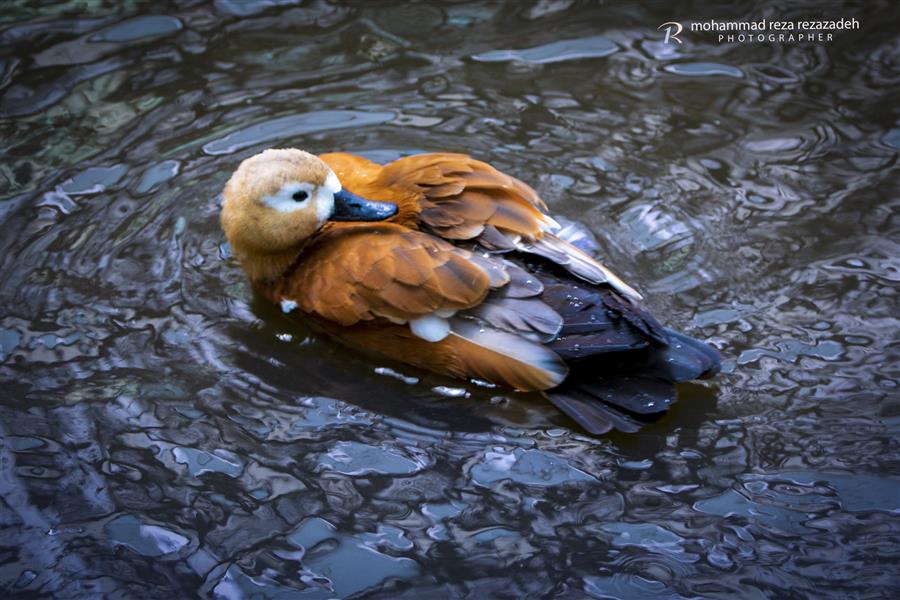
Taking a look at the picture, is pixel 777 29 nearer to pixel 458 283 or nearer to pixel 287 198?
pixel 458 283

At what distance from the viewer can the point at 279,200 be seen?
12.9 ft

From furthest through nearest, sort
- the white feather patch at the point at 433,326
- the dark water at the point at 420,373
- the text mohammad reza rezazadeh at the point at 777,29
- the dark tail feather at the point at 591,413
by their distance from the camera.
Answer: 1. the text mohammad reza rezazadeh at the point at 777,29
2. the white feather patch at the point at 433,326
3. the dark tail feather at the point at 591,413
4. the dark water at the point at 420,373

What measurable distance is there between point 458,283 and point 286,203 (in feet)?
2.70

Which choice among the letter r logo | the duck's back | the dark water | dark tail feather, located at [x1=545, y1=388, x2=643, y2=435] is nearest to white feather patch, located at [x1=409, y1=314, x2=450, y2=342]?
the duck's back

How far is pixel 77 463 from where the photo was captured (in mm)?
3543

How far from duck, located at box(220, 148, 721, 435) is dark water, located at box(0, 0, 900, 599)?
0.16 m

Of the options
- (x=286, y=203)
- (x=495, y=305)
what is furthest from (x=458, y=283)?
(x=286, y=203)

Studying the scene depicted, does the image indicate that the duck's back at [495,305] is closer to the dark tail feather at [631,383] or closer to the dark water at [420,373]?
the dark tail feather at [631,383]

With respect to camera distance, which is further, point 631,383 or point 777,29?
point 777,29

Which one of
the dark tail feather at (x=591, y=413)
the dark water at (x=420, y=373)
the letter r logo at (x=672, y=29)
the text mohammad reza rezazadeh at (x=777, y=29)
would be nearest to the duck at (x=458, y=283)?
the dark tail feather at (x=591, y=413)

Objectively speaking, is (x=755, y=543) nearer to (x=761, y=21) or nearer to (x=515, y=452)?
(x=515, y=452)

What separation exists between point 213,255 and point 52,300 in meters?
0.73

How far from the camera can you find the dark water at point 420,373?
10.7 ft

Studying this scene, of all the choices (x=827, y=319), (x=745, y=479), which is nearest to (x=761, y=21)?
(x=827, y=319)
